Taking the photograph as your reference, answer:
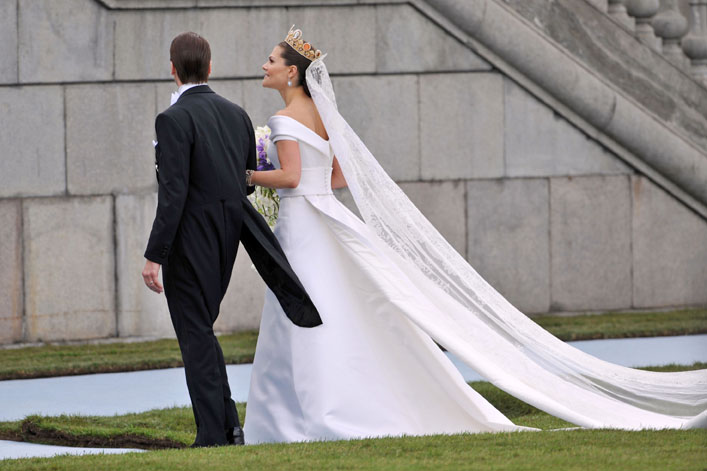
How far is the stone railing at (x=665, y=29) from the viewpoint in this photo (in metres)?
13.0

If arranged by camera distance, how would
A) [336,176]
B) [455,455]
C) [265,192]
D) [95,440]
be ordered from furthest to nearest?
1. [265,192]
2. [336,176]
3. [95,440]
4. [455,455]

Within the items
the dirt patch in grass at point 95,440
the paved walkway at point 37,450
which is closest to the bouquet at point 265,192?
the dirt patch in grass at point 95,440

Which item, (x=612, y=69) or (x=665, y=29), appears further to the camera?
(x=665, y=29)

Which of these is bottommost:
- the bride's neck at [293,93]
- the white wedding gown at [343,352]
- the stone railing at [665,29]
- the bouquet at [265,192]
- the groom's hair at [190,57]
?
the white wedding gown at [343,352]

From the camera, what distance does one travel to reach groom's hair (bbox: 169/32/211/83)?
20.2ft

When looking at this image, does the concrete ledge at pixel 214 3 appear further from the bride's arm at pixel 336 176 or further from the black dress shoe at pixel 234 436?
the black dress shoe at pixel 234 436

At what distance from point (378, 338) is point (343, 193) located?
5.82m

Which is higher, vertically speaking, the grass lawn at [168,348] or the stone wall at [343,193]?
the stone wall at [343,193]

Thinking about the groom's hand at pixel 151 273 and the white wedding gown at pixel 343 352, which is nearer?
the groom's hand at pixel 151 273

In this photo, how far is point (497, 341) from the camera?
267 inches

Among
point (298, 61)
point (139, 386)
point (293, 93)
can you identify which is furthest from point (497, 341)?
point (139, 386)

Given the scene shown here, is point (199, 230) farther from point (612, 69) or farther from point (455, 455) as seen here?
point (612, 69)

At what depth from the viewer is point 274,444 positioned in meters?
6.12

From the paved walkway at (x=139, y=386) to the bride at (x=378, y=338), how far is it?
5.55 feet
